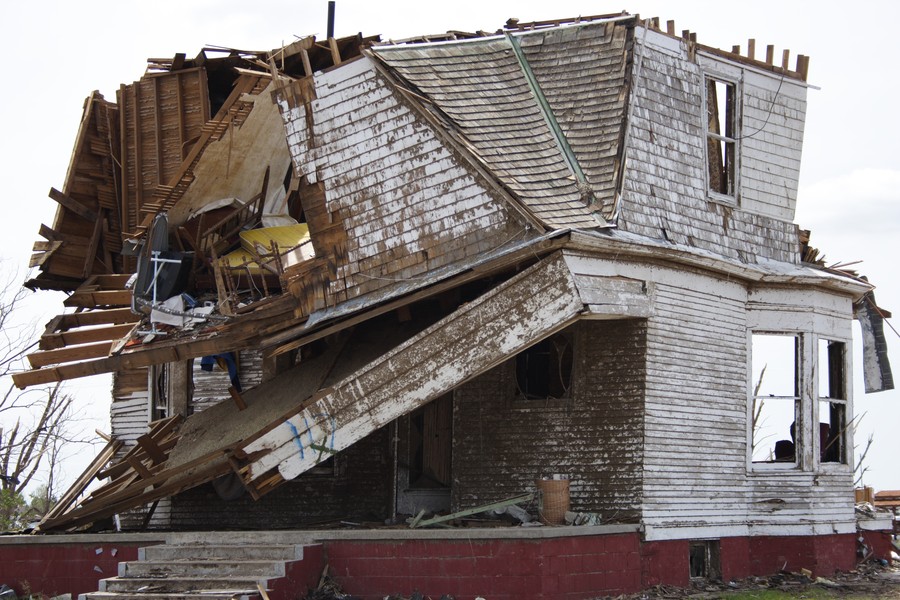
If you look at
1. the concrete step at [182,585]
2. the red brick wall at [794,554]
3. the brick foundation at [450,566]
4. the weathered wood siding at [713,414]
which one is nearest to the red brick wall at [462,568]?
the brick foundation at [450,566]

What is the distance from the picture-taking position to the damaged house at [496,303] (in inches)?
565

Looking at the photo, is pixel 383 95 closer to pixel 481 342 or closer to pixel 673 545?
pixel 481 342

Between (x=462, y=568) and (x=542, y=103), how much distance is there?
6.39 m

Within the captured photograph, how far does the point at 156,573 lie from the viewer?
1299cm

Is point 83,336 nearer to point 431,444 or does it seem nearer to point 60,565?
point 60,565

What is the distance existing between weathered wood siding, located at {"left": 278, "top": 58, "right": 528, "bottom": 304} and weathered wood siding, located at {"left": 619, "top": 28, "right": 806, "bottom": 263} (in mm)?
2018

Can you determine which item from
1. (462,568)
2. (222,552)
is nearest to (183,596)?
(222,552)

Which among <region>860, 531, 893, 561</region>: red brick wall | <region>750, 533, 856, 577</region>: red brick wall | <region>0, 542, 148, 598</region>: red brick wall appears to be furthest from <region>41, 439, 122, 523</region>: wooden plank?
<region>860, 531, 893, 561</region>: red brick wall

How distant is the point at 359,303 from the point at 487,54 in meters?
4.29

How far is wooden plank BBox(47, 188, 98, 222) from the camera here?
798 inches

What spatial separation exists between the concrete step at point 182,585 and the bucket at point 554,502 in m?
3.81

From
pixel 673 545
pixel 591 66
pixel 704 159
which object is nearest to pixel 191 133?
pixel 591 66

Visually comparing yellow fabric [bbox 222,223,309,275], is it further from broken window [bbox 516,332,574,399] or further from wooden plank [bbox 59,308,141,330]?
broken window [bbox 516,332,574,399]

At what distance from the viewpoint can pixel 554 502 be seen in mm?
14602
